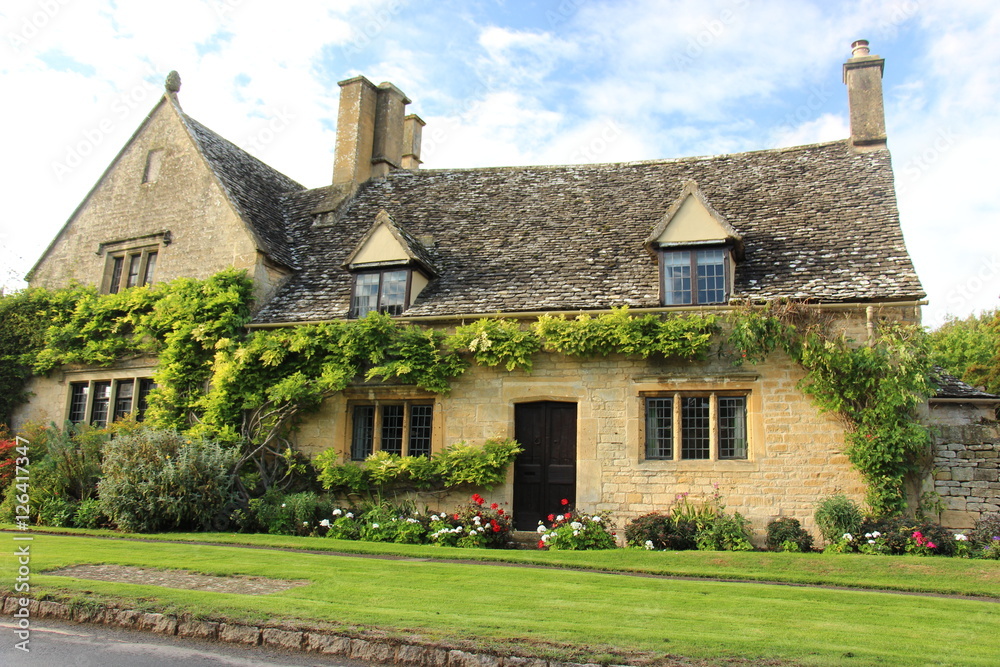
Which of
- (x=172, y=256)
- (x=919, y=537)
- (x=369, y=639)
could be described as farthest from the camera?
(x=172, y=256)

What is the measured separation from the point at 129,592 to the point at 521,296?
30.2 feet

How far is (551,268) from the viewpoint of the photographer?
15.3 metres

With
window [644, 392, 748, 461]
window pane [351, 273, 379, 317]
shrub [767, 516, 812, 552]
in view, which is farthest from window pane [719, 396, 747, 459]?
window pane [351, 273, 379, 317]

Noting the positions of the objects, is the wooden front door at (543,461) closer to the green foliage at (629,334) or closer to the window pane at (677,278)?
the green foliage at (629,334)

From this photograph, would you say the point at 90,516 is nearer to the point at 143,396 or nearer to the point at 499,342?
the point at 143,396

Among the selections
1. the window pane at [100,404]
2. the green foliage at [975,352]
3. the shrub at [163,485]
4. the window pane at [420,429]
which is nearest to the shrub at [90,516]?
the shrub at [163,485]

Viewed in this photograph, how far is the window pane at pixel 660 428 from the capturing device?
1345 centimetres

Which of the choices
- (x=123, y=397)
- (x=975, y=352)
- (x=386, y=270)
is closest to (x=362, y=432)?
(x=386, y=270)

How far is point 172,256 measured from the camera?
17719mm

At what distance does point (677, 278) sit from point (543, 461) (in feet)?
14.2

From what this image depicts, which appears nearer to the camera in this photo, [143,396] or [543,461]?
[543,461]

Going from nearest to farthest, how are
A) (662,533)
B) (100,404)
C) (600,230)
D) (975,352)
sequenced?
(662,533)
(600,230)
(100,404)
(975,352)

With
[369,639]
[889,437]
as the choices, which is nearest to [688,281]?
[889,437]

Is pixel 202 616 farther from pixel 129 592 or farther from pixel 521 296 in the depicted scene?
pixel 521 296
